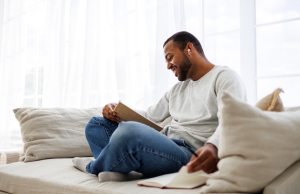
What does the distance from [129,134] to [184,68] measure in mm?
557

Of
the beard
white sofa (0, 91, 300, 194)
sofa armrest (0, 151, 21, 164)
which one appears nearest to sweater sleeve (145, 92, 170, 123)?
the beard

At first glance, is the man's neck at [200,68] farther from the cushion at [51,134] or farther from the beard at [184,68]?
the cushion at [51,134]

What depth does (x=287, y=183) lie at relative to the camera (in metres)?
0.91

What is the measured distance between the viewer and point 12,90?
318cm

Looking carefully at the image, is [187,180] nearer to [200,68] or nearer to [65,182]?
[65,182]

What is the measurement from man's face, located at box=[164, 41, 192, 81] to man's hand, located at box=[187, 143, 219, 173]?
0.63m

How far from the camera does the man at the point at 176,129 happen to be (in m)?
1.15

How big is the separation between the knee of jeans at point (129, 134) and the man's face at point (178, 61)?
1.67 feet

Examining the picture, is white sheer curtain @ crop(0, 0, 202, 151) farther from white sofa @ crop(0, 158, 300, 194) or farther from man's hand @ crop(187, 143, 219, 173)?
man's hand @ crop(187, 143, 219, 173)

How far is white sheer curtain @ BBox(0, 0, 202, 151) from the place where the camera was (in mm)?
2090

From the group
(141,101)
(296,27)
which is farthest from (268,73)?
(141,101)

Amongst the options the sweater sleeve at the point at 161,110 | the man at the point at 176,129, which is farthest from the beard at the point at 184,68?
the sweater sleeve at the point at 161,110

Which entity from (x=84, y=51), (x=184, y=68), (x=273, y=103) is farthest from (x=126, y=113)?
(x=84, y=51)

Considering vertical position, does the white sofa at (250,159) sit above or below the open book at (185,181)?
above
